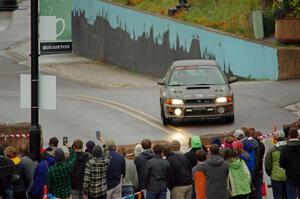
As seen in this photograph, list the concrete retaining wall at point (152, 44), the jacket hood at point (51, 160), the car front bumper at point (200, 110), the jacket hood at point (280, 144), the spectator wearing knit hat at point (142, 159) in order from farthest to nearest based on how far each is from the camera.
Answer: the concrete retaining wall at point (152, 44)
the car front bumper at point (200, 110)
the jacket hood at point (280, 144)
the spectator wearing knit hat at point (142, 159)
the jacket hood at point (51, 160)

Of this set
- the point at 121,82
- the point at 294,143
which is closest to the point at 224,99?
the point at 294,143

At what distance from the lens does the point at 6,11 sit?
10.3 meters

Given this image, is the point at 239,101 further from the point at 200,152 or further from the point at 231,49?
the point at 200,152

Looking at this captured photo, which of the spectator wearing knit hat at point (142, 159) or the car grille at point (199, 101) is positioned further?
the car grille at point (199, 101)

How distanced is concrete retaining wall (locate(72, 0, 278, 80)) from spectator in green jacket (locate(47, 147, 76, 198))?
2460 centimetres

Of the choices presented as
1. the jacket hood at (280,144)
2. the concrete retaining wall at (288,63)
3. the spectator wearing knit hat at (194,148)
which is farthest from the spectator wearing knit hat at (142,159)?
the concrete retaining wall at (288,63)

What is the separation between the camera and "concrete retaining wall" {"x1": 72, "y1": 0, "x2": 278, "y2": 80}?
41.3 metres

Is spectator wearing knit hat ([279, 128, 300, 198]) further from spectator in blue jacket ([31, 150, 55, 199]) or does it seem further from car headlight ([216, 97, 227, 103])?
car headlight ([216, 97, 227, 103])

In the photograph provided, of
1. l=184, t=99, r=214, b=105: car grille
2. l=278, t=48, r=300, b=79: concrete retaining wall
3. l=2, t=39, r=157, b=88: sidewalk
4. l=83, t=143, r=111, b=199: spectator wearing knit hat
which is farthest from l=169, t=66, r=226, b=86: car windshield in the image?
l=2, t=39, r=157, b=88: sidewalk

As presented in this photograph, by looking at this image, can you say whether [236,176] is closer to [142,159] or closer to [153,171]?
[153,171]

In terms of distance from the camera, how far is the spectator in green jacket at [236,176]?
16484 millimetres

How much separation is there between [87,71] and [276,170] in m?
34.6

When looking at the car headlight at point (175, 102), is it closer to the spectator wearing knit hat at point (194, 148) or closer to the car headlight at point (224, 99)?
the car headlight at point (224, 99)

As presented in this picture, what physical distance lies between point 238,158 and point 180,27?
29499 mm
